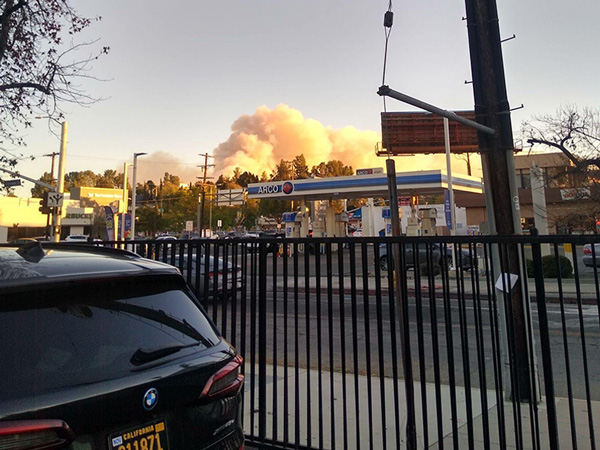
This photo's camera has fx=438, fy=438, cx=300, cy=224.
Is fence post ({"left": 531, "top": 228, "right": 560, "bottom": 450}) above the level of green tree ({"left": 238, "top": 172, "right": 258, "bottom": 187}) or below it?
below

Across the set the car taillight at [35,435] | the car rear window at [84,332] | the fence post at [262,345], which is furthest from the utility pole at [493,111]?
the car taillight at [35,435]

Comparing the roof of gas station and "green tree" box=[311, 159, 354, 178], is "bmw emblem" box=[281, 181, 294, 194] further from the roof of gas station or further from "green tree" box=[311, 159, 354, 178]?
"green tree" box=[311, 159, 354, 178]

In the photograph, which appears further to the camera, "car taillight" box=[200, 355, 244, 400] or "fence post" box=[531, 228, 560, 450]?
"fence post" box=[531, 228, 560, 450]

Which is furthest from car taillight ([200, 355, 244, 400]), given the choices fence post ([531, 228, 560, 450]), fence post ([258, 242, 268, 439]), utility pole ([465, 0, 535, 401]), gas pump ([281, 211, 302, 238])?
gas pump ([281, 211, 302, 238])

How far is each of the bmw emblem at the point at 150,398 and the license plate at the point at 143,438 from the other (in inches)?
2.9

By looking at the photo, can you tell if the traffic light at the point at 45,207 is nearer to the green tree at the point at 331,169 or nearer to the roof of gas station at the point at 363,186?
the roof of gas station at the point at 363,186

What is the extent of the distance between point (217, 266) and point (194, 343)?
227 cm

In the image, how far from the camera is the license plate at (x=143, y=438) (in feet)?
6.10

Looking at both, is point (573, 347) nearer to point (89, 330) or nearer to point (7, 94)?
point (89, 330)

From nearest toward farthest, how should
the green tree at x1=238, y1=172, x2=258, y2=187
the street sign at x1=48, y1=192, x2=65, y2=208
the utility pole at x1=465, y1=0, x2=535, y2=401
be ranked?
the utility pole at x1=465, y1=0, x2=535, y2=401 < the street sign at x1=48, y1=192, x2=65, y2=208 < the green tree at x1=238, y1=172, x2=258, y2=187

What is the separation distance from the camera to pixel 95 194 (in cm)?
5853


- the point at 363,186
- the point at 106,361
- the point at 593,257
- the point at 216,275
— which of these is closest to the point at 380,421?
the point at 216,275

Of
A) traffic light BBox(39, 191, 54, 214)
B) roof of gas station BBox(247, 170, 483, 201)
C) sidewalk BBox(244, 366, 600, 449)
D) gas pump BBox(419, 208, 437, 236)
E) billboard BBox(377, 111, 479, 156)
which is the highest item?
billboard BBox(377, 111, 479, 156)

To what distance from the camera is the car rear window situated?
1783 millimetres
